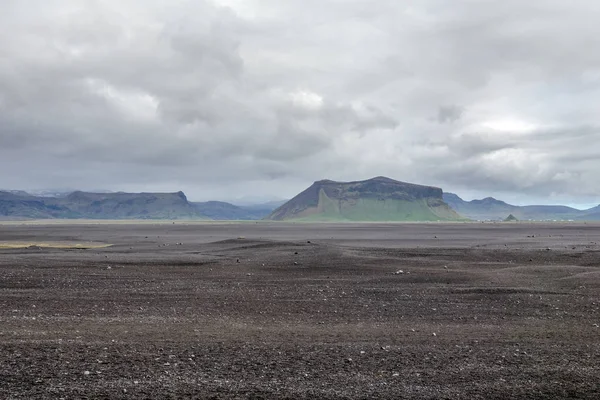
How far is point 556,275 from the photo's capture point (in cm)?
2547

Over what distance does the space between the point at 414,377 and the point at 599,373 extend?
324 centimetres

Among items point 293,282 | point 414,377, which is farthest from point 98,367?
point 293,282

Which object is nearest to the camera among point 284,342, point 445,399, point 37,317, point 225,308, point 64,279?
point 445,399

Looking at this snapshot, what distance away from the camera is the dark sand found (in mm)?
8469

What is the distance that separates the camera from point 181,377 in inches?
346

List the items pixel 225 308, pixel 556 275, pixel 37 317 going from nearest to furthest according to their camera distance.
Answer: pixel 37 317
pixel 225 308
pixel 556 275

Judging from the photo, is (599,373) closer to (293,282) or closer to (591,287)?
(591,287)

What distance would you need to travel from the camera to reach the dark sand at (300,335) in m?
8.47

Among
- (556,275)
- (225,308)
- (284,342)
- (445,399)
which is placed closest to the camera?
(445,399)

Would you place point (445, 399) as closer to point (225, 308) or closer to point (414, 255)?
point (225, 308)

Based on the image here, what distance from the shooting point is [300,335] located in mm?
12523

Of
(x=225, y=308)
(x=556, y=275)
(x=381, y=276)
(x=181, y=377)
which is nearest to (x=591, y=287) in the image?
(x=556, y=275)

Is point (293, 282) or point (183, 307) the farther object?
point (293, 282)

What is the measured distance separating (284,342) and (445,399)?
4530 mm
